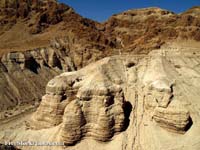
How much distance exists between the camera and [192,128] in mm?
29734

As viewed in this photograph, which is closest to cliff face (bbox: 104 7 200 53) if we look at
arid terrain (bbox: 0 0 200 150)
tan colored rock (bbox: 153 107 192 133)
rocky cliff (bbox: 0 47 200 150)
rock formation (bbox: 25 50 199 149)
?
arid terrain (bbox: 0 0 200 150)

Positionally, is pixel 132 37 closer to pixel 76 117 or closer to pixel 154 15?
pixel 154 15

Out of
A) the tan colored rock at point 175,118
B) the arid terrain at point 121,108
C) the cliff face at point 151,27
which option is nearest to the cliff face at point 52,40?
the cliff face at point 151,27

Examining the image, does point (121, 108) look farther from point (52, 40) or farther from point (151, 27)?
point (151, 27)

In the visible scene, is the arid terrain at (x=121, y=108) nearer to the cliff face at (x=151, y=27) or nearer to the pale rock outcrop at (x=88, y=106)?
the pale rock outcrop at (x=88, y=106)

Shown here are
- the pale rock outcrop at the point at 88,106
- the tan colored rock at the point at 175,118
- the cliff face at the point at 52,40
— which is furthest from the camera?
the cliff face at the point at 52,40

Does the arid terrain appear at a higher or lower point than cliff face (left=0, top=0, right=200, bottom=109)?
lower

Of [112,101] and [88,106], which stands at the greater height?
[112,101]

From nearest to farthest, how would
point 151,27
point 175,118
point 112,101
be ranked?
point 175,118 < point 112,101 < point 151,27

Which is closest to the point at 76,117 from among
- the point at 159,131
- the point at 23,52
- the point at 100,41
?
the point at 159,131

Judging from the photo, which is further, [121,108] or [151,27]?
[151,27]

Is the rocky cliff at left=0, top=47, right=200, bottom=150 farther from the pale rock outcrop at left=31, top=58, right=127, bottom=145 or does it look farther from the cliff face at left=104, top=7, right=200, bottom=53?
the cliff face at left=104, top=7, right=200, bottom=53

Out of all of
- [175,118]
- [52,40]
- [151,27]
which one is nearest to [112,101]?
[175,118]

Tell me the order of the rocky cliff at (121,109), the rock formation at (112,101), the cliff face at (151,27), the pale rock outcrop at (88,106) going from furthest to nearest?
the cliff face at (151,27) → the pale rock outcrop at (88,106) → the rock formation at (112,101) → the rocky cliff at (121,109)
